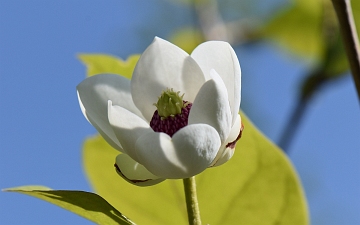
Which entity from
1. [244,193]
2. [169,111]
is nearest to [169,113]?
[169,111]

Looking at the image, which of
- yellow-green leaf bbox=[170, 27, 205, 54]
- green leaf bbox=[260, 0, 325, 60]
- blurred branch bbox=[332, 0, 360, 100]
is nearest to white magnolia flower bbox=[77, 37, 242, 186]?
blurred branch bbox=[332, 0, 360, 100]

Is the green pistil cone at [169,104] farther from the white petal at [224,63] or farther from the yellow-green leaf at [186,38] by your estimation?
the yellow-green leaf at [186,38]

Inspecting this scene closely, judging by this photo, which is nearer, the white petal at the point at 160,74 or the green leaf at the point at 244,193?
the white petal at the point at 160,74

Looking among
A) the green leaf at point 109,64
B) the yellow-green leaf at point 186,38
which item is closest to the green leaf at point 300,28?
the yellow-green leaf at point 186,38

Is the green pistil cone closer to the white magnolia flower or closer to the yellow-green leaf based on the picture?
the white magnolia flower

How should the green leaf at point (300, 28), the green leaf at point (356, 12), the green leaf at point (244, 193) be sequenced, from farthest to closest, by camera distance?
the green leaf at point (300, 28) → the green leaf at point (356, 12) → the green leaf at point (244, 193)

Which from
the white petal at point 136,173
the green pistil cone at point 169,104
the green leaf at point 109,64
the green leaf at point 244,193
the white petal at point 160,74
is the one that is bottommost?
the green leaf at point 244,193

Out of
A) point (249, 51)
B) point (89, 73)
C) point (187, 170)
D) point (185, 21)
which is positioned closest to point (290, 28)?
point (249, 51)
